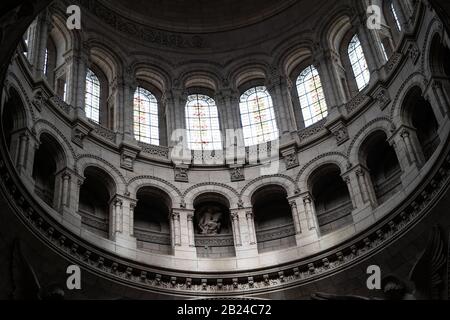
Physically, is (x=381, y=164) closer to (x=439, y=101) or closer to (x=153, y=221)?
(x=439, y=101)

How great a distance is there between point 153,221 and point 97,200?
247cm

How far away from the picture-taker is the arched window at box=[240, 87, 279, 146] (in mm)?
32719

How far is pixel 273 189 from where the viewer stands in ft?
99.7

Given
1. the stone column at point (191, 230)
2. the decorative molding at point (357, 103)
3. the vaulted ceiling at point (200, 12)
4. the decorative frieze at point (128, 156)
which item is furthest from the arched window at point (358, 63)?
the decorative frieze at point (128, 156)

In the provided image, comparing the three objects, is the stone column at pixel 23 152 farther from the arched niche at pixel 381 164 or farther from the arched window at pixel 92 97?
the arched niche at pixel 381 164

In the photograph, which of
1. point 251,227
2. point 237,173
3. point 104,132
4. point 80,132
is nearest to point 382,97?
point 237,173

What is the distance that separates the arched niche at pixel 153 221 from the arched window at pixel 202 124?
3.57 meters

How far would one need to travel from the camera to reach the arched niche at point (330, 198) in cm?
2875

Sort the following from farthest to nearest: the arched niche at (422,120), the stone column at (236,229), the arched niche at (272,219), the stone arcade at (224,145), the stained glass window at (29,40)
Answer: the arched niche at (272,219)
the stone column at (236,229)
the stained glass window at (29,40)
the arched niche at (422,120)
the stone arcade at (224,145)

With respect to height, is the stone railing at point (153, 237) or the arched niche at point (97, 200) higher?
the arched niche at point (97, 200)
